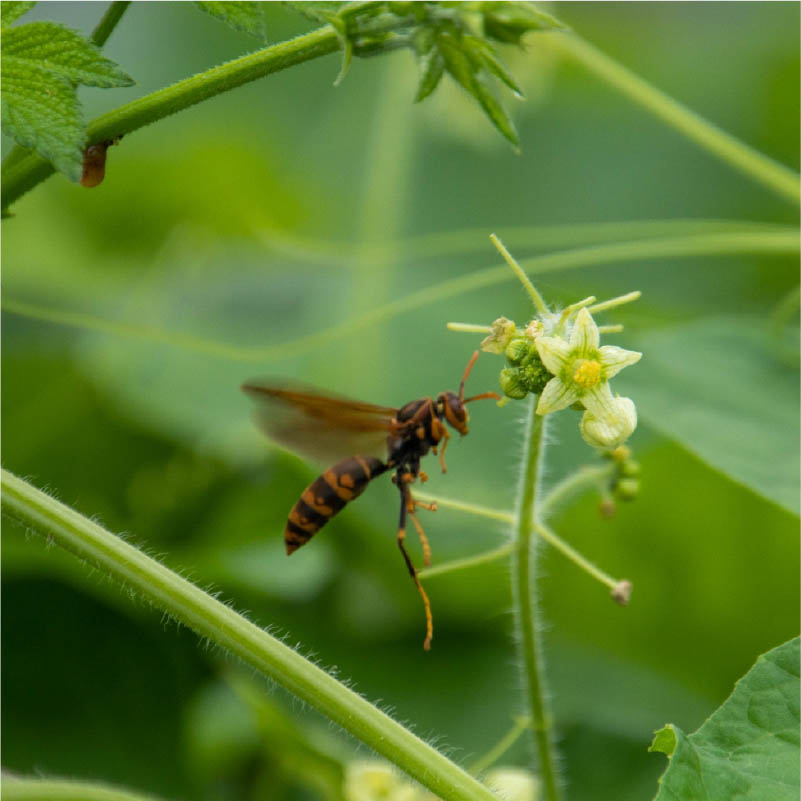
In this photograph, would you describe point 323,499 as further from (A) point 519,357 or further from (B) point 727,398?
(B) point 727,398

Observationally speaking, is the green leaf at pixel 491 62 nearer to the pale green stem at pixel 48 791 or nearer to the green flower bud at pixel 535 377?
the green flower bud at pixel 535 377

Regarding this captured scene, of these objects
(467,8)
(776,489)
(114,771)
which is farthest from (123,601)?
(467,8)

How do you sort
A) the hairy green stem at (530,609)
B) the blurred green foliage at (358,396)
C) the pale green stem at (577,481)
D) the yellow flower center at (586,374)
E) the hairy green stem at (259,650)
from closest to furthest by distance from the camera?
1. the hairy green stem at (259,650)
2. the yellow flower center at (586,374)
3. the hairy green stem at (530,609)
4. the pale green stem at (577,481)
5. the blurred green foliage at (358,396)

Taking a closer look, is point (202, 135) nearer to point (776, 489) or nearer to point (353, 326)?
point (353, 326)

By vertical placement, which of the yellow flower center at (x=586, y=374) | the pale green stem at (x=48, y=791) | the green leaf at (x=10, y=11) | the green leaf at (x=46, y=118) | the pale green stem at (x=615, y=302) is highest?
the green leaf at (x=10, y=11)

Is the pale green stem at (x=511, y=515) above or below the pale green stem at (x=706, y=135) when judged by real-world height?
below

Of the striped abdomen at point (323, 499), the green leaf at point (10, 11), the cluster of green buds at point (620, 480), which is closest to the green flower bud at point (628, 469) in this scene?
the cluster of green buds at point (620, 480)
